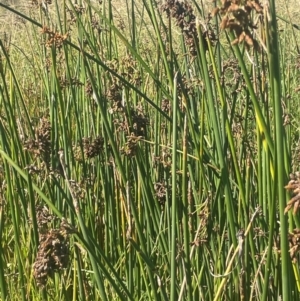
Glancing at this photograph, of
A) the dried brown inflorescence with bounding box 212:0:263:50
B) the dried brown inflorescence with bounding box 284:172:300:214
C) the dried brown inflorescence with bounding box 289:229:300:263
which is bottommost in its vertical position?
the dried brown inflorescence with bounding box 289:229:300:263

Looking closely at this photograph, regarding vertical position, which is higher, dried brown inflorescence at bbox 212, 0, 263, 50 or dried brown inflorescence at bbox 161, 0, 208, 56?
dried brown inflorescence at bbox 161, 0, 208, 56

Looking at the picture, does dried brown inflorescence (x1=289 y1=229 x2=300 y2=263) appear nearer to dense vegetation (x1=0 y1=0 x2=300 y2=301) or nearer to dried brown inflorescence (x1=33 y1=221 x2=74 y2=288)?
dense vegetation (x1=0 y1=0 x2=300 y2=301)

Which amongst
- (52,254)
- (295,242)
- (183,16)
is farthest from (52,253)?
(183,16)

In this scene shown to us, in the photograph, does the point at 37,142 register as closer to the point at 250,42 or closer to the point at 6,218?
the point at 250,42

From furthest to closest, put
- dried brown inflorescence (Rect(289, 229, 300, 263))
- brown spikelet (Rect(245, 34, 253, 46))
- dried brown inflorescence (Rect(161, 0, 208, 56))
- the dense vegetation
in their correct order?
dried brown inflorescence (Rect(161, 0, 208, 56))
the dense vegetation
dried brown inflorescence (Rect(289, 229, 300, 263))
brown spikelet (Rect(245, 34, 253, 46))

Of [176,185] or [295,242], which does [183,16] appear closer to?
[176,185]

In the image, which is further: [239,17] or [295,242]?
[295,242]

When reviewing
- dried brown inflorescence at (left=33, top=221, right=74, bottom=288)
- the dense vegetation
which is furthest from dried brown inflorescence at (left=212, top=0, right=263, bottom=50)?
A: dried brown inflorescence at (left=33, top=221, right=74, bottom=288)

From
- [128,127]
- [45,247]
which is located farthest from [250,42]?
[128,127]

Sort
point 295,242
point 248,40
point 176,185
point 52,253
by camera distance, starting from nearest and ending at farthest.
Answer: point 248,40, point 295,242, point 52,253, point 176,185

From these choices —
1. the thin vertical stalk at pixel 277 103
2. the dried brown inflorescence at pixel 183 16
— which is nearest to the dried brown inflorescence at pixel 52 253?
the thin vertical stalk at pixel 277 103

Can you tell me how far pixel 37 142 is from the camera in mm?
1083

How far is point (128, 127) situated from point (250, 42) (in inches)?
27.9

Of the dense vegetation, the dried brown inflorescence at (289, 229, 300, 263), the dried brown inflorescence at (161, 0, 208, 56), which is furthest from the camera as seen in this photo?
the dried brown inflorescence at (161, 0, 208, 56)
